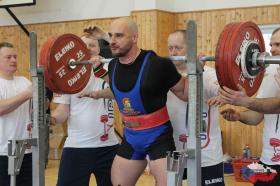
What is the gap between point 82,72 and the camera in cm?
397

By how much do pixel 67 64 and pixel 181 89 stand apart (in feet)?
3.19

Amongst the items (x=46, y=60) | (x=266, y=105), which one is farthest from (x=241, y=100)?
(x=46, y=60)

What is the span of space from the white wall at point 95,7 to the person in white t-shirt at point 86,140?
4804 millimetres

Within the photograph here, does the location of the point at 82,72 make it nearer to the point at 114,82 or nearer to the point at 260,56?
the point at 114,82


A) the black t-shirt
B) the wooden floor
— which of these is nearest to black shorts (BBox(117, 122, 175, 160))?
the black t-shirt

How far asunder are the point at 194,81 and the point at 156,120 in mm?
596

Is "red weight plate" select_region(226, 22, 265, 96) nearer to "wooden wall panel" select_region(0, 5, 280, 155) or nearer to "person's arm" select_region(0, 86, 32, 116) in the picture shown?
"person's arm" select_region(0, 86, 32, 116)

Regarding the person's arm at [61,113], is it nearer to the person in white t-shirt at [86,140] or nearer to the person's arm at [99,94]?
the person in white t-shirt at [86,140]

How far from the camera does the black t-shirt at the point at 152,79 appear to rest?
321 cm

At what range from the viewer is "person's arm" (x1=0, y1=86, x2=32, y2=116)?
380 centimetres

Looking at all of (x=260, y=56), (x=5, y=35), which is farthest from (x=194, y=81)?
(x=5, y=35)

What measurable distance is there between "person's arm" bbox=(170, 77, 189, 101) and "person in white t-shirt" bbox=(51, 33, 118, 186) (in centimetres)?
94

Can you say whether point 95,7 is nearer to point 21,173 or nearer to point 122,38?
point 21,173

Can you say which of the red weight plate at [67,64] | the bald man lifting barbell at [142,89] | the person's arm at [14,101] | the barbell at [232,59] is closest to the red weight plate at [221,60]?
the barbell at [232,59]
